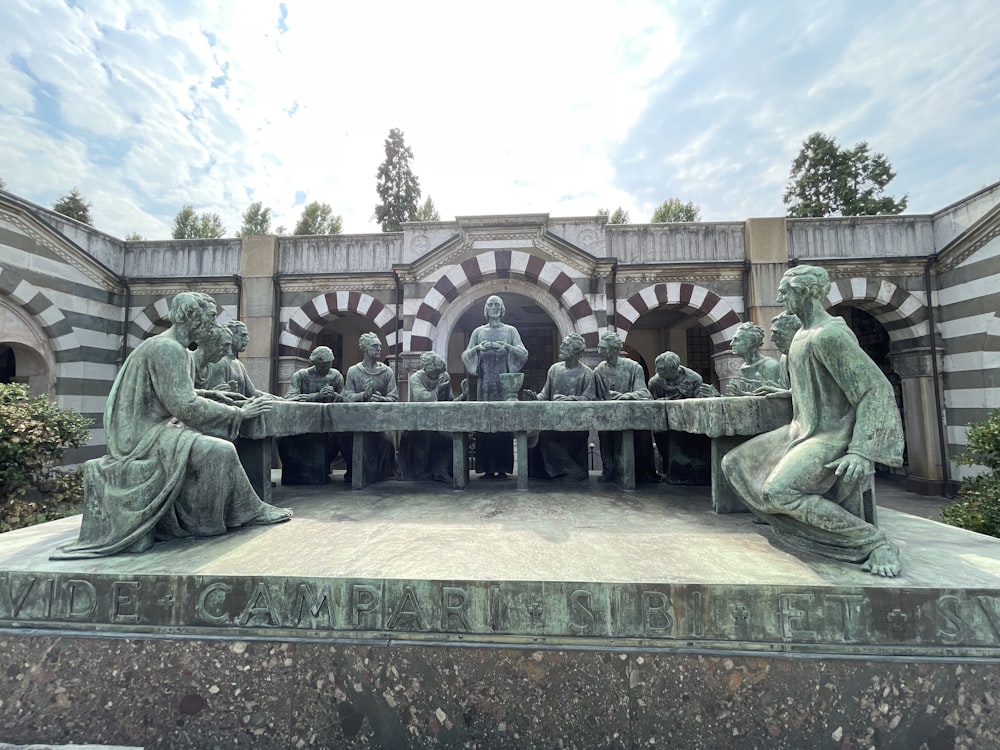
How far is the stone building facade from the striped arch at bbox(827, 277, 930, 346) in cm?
3

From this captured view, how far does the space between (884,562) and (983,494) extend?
13.4ft

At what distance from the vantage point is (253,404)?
10.9ft

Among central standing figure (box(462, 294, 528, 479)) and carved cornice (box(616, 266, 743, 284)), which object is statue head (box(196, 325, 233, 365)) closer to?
central standing figure (box(462, 294, 528, 479))

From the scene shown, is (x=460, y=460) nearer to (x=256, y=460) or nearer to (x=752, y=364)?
(x=256, y=460)

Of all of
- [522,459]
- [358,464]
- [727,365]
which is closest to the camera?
[522,459]

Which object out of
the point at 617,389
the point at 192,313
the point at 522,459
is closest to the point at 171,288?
the point at 192,313

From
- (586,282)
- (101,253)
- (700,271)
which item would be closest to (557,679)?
(586,282)

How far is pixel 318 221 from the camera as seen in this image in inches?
919

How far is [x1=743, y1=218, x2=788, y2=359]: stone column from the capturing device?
9305mm

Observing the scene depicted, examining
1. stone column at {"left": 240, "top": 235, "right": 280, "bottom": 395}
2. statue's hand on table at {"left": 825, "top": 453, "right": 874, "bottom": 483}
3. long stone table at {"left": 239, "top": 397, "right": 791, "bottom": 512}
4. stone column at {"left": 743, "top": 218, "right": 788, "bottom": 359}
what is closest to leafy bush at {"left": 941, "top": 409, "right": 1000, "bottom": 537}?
long stone table at {"left": 239, "top": 397, "right": 791, "bottom": 512}

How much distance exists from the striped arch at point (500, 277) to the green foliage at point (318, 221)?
53.3 feet

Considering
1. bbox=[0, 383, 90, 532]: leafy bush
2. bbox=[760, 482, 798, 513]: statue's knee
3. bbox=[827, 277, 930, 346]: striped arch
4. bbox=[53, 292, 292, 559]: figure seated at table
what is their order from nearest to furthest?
bbox=[760, 482, 798, 513]: statue's knee < bbox=[53, 292, 292, 559]: figure seated at table < bbox=[0, 383, 90, 532]: leafy bush < bbox=[827, 277, 930, 346]: striped arch

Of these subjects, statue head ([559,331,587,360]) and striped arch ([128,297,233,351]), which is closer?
statue head ([559,331,587,360])

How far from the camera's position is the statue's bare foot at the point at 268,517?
3104 mm
